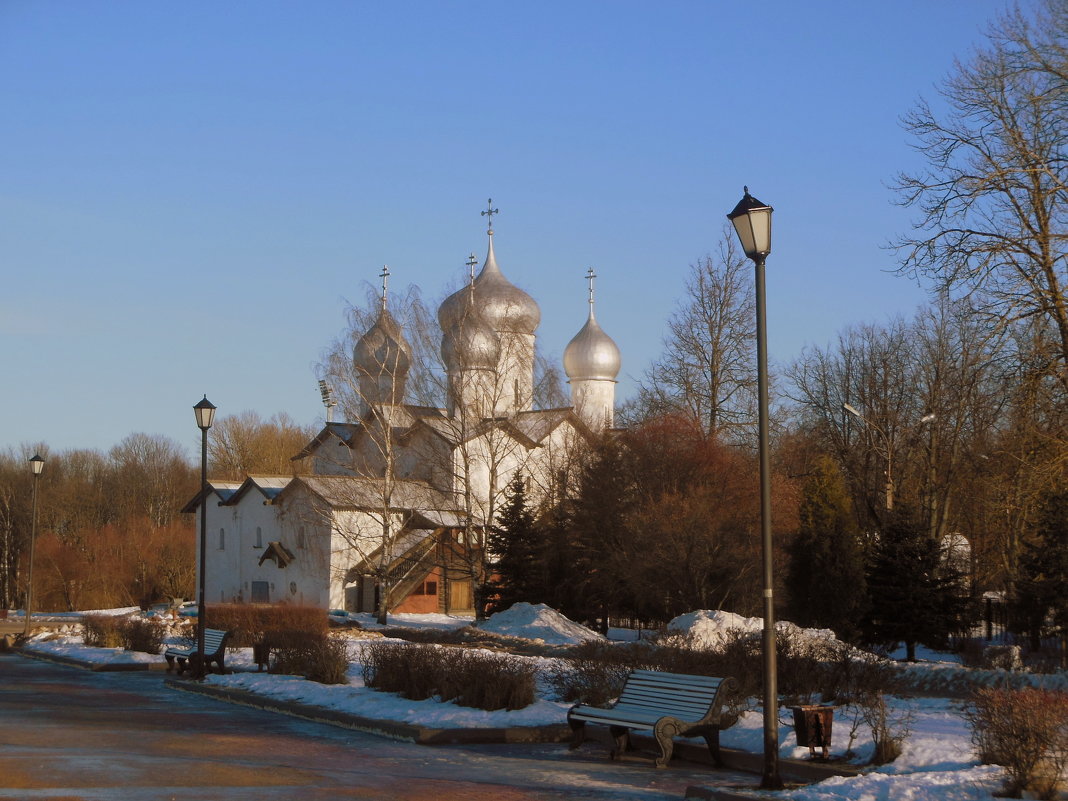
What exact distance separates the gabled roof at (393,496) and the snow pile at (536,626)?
220 inches

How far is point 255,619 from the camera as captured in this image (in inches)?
1034

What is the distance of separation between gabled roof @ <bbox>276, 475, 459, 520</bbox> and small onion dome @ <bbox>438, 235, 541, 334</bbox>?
543cm

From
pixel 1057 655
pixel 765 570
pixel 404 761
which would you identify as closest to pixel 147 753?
pixel 404 761

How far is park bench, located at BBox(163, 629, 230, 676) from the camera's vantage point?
20.0 m

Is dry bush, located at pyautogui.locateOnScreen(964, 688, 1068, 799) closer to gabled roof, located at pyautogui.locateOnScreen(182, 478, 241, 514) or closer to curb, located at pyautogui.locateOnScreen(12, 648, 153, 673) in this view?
curb, located at pyautogui.locateOnScreen(12, 648, 153, 673)

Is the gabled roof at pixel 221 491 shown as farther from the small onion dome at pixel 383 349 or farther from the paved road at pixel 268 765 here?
the paved road at pixel 268 765

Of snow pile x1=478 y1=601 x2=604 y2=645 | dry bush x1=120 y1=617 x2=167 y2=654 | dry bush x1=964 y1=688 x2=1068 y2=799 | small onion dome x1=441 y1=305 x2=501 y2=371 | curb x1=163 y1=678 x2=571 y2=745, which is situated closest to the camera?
dry bush x1=964 y1=688 x2=1068 y2=799

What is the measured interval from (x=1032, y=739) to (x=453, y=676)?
7.76 meters

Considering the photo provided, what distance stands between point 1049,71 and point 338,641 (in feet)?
42.6

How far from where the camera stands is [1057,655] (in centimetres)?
2317

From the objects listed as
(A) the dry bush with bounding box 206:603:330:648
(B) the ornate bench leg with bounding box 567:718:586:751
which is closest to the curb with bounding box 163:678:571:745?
(B) the ornate bench leg with bounding box 567:718:586:751

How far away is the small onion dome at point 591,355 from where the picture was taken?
53969mm

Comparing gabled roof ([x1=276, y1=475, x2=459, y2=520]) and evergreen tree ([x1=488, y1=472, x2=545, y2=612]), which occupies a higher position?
gabled roof ([x1=276, y1=475, x2=459, y2=520])

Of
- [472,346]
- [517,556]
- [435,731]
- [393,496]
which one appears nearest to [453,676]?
[435,731]
